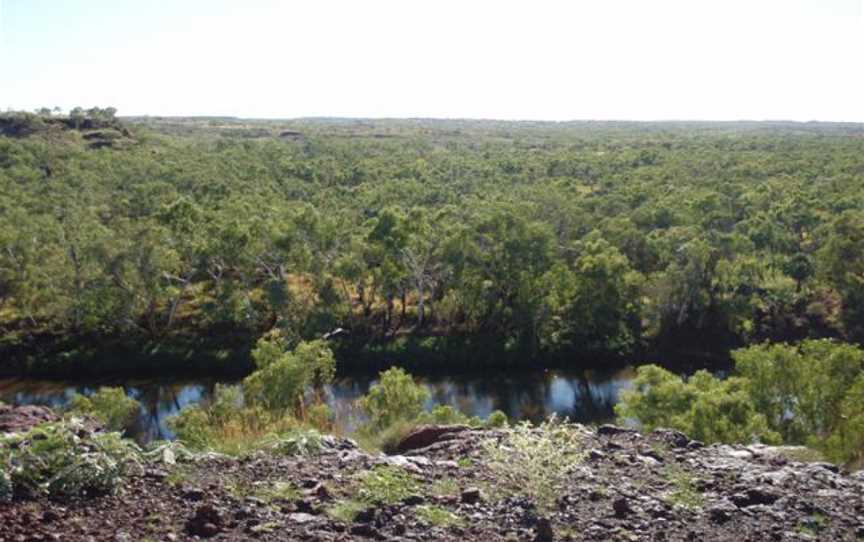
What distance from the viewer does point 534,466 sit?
9.64 m

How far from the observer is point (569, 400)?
4169 centimetres

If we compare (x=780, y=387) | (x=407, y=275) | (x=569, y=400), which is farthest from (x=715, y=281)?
(x=780, y=387)

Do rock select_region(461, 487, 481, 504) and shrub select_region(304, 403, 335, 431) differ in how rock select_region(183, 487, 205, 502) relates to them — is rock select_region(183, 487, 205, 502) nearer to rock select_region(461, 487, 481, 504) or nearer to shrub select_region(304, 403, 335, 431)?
rock select_region(461, 487, 481, 504)

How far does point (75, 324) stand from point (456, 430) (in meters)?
45.4

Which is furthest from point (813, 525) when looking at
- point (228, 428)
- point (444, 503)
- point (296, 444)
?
point (228, 428)

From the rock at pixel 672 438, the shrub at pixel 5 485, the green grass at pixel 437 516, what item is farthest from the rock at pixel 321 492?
the rock at pixel 672 438

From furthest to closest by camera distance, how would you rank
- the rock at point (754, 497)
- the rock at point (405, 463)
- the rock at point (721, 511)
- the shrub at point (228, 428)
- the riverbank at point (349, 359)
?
1. the riverbank at point (349, 359)
2. the shrub at point (228, 428)
3. the rock at point (405, 463)
4. the rock at point (754, 497)
5. the rock at point (721, 511)

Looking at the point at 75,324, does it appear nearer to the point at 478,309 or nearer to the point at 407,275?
the point at 407,275

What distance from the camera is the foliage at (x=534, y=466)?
380 inches

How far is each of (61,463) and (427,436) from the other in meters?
6.72

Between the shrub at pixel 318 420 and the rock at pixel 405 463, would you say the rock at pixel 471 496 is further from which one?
the shrub at pixel 318 420

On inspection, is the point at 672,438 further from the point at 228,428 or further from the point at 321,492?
the point at 228,428

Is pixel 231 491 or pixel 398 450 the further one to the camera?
pixel 398 450

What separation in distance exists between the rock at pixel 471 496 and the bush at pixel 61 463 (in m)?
4.59
